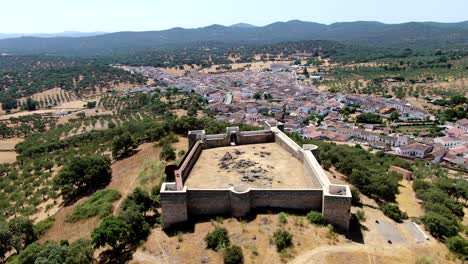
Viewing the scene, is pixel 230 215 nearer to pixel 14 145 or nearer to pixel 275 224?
pixel 275 224

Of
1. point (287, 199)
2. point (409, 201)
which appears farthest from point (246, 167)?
point (409, 201)

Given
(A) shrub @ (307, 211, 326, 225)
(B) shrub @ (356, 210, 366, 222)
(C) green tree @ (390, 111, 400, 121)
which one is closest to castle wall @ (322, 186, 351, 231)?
(A) shrub @ (307, 211, 326, 225)

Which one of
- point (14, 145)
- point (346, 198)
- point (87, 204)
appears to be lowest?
point (14, 145)

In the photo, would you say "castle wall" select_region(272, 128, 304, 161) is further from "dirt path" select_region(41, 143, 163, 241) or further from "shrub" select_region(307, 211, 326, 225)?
"dirt path" select_region(41, 143, 163, 241)

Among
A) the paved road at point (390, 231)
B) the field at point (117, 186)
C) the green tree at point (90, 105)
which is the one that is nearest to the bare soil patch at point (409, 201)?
the paved road at point (390, 231)

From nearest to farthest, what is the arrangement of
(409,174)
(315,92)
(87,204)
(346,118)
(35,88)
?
1. (87,204)
2. (409,174)
3. (346,118)
4. (315,92)
5. (35,88)

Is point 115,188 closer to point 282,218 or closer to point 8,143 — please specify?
point 282,218

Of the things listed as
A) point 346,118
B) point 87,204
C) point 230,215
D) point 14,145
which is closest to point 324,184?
point 230,215
